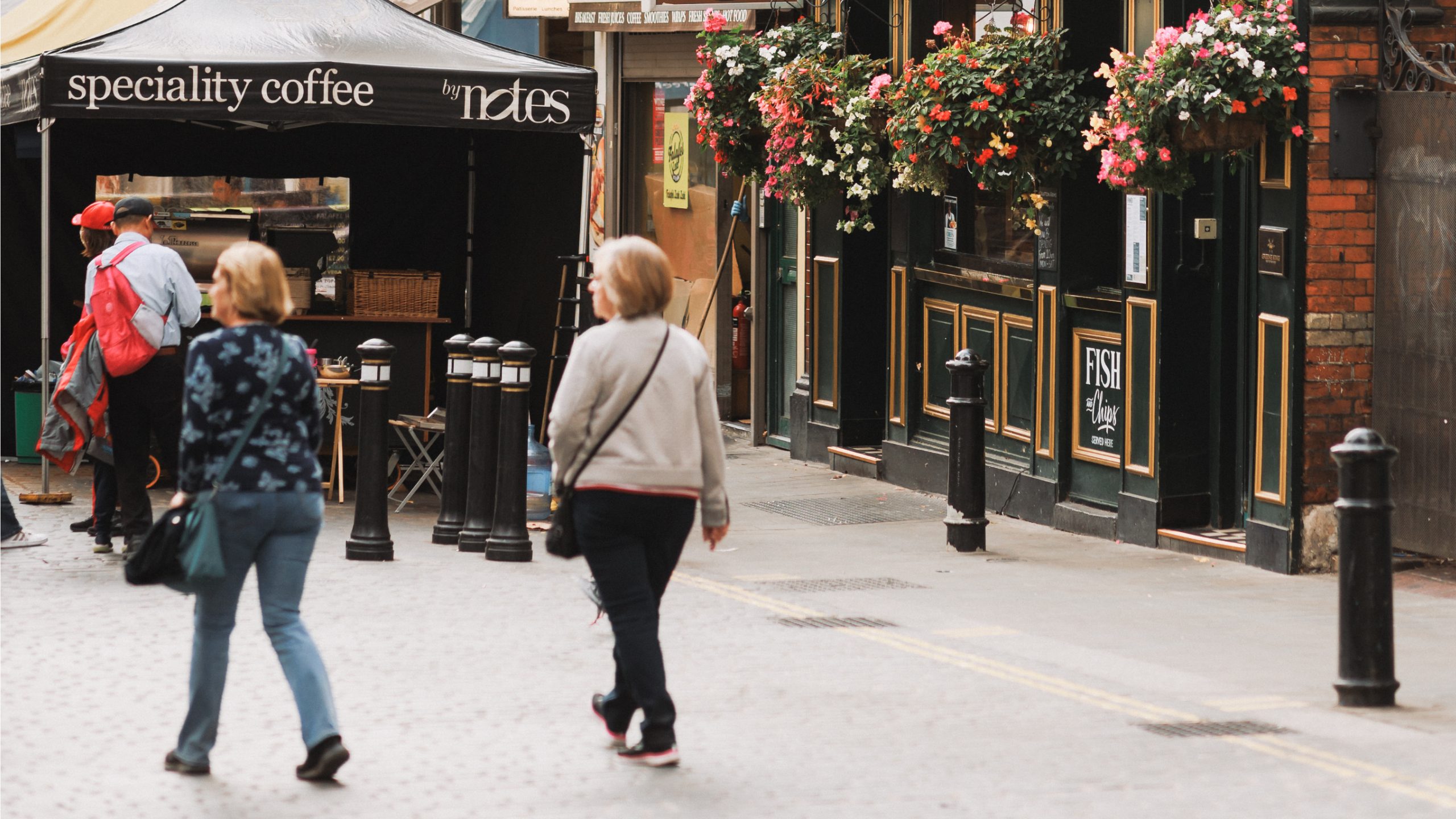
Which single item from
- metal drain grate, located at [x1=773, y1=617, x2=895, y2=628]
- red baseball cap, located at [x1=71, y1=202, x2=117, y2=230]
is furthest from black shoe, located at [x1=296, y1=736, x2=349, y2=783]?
red baseball cap, located at [x1=71, y1=202, x2=117, y2=230]

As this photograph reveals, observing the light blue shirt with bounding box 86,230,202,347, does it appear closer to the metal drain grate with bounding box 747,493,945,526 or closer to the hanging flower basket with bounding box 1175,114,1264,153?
the metal drain grate with bounding box 747,493,945,526

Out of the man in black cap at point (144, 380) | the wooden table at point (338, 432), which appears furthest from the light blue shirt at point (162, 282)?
the wooden table at point (338, 432)

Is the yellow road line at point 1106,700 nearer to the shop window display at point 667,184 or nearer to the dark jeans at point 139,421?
the dark jeans at point 139,421

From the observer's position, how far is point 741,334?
16.3 metres

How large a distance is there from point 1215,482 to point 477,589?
13.2 ft

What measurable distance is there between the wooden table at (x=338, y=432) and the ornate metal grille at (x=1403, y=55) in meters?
6.21

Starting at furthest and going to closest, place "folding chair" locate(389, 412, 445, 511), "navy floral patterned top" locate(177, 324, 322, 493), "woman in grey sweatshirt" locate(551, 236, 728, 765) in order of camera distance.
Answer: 1. "folding chair" locate(389, 412, 445, 511)
2. "woman in grey sweatshirt" locate(551, 236, 728, 765)
3. "navy floral patterned top" locate(177, 324, 322, 493)

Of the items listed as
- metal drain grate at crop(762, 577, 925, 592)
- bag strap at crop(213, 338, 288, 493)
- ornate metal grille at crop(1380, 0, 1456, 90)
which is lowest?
metal drain grate at crop(762, 577, 925, 592)

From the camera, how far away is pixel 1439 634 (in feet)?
26.9

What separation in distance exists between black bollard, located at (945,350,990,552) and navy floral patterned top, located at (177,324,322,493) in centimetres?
542

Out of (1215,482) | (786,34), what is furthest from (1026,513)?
(786,34)

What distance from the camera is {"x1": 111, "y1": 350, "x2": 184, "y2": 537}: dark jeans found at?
9.68m

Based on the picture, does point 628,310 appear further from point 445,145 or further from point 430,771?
point 445,145

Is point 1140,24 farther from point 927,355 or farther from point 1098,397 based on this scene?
point 927,355
